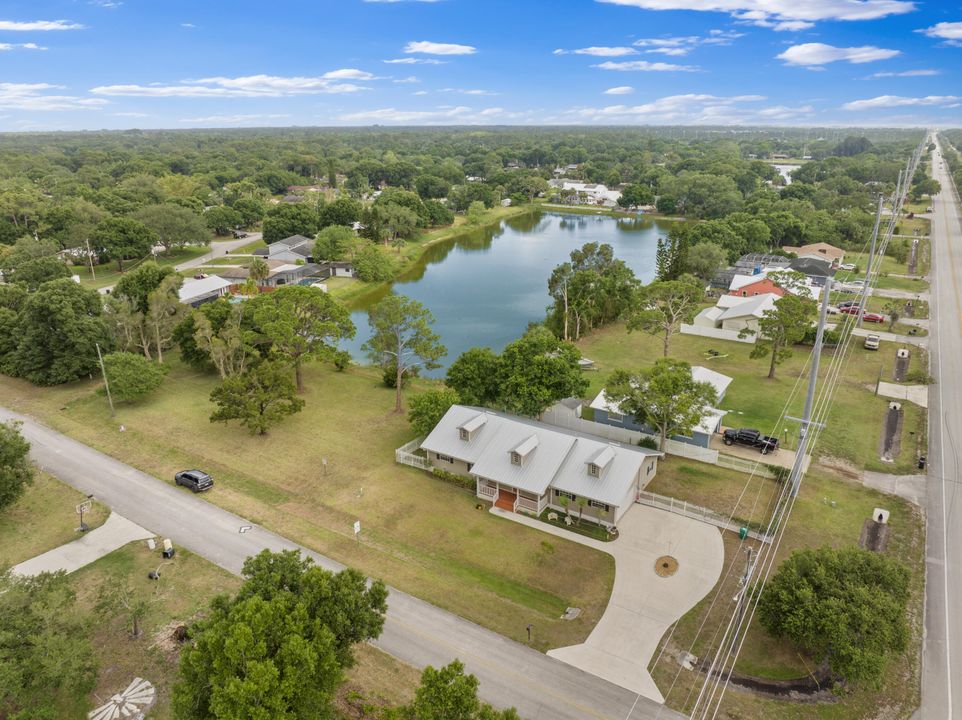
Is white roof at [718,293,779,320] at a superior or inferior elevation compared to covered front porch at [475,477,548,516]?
superior

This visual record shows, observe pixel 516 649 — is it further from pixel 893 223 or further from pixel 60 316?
pixel 893 223

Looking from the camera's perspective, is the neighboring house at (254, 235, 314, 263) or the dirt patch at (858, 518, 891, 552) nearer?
the dirt patch at (858, 518, 891, 552)

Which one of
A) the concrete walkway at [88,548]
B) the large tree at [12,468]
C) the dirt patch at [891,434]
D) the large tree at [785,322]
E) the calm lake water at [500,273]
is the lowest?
the calm lake water at [500,273]

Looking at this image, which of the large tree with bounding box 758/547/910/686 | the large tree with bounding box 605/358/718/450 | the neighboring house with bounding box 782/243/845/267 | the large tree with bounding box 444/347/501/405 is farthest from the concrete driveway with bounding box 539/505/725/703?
the neighboring house with bounding box 782/243/845/267

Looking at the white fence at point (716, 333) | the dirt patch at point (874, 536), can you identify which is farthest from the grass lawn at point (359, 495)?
the white fence at point (716, 333)

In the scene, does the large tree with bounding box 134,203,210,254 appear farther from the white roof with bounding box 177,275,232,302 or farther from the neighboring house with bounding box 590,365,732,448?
the neighboring house with bounding box 590,365,732,448

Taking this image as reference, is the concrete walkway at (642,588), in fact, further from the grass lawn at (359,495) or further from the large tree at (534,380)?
the large tree at (534,380)
